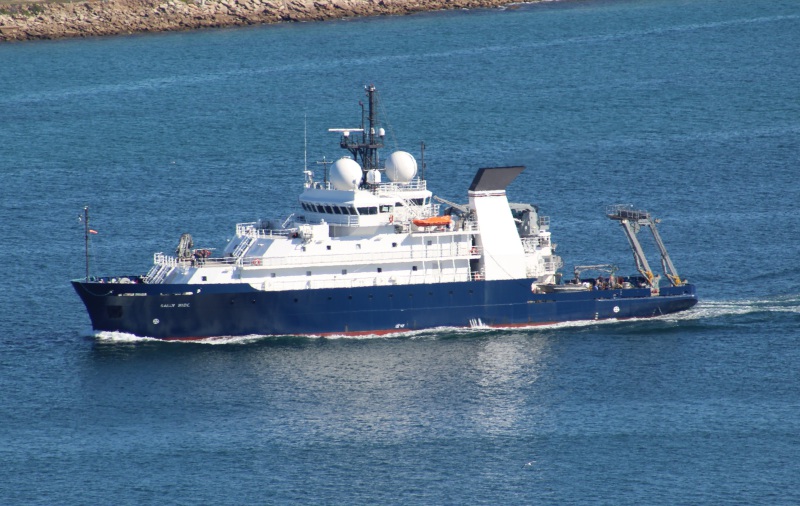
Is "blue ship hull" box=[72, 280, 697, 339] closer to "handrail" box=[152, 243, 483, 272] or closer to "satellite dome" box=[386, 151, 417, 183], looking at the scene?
"handrail" box=[152, 243, 483, 272]

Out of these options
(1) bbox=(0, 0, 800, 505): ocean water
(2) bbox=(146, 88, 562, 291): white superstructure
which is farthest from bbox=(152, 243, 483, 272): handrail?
(1) bbox=(0, 0, 800, 505): ocean water

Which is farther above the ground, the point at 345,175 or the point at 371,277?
the point at 345,175

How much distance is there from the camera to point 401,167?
242 ft

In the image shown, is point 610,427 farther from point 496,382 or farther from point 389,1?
point 389,1

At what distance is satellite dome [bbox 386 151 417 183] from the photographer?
73750 millimetres

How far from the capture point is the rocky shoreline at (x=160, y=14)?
142 metres

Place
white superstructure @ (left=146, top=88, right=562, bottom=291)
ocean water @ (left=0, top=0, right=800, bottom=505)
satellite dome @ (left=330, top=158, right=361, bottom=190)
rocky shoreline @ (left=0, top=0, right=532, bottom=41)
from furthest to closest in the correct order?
rocky shoreline @ (left=0, top=0, right=532, bottom=41) < satellite dome @ (left=330, top=158, right=361, bottom=190) < white superstructure @ (left=146, top=88, right=562, bottom=291) < ocean water @ (left=0, top=0, right=800, bottom=505)

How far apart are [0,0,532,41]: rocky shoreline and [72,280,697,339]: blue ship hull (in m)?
75.3

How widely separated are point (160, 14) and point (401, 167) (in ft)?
251

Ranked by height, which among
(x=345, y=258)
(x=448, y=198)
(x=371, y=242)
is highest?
(x=448, y=198)

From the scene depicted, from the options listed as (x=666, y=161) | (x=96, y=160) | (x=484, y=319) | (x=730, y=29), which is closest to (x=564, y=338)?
(x=484, y=319)

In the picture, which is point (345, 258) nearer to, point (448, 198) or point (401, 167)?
point (401, 167)

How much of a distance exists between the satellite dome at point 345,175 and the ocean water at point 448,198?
675 cm

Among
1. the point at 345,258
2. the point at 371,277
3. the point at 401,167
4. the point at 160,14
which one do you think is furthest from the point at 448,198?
the point at 160,14
